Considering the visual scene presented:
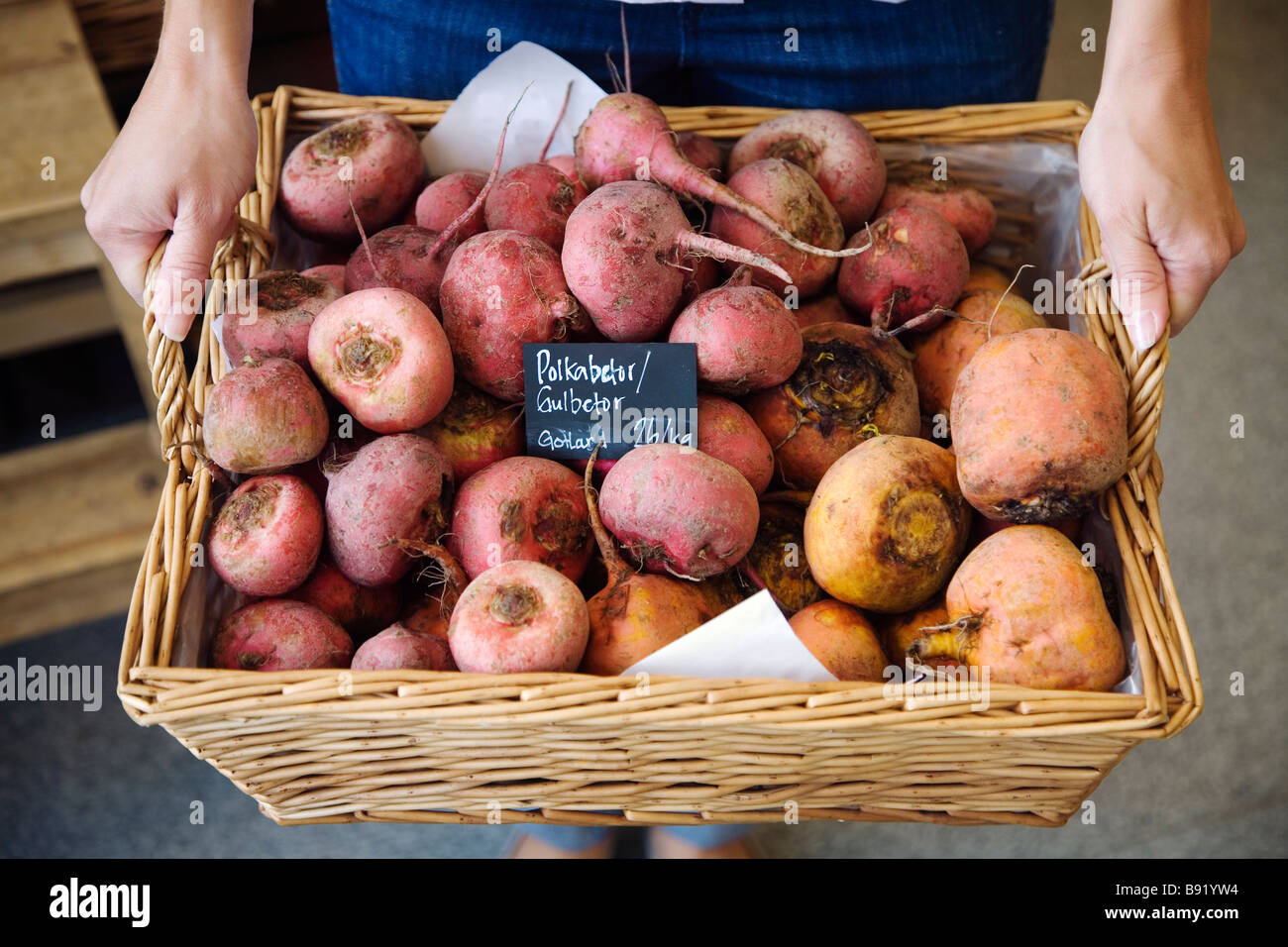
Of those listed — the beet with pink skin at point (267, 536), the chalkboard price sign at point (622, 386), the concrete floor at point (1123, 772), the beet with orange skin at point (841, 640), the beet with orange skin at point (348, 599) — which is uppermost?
the chalkboard price sign at point (622, 386)

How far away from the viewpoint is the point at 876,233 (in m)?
1.53

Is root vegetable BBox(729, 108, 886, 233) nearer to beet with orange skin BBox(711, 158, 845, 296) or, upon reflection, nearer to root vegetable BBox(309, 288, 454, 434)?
beet with orange skin BBox(711, 158, 845, 296)

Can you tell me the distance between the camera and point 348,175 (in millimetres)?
1576

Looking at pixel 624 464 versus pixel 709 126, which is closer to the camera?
pixel 624 464

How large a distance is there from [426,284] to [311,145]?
1.22 ft

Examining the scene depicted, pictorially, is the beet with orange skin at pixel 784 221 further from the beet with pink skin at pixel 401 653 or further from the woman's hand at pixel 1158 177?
the beet with pink skin at pixel 401 653

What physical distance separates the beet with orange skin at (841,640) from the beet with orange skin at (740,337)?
32cm

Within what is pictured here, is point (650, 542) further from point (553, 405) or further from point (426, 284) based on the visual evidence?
point (426, 284)

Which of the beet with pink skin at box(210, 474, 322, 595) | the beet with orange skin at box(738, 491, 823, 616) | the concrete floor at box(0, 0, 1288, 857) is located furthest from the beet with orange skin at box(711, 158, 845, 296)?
the concrete floor at box(0, 0, 1288, 857)

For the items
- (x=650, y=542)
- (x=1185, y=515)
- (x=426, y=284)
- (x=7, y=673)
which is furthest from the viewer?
(x=1185, y=515)

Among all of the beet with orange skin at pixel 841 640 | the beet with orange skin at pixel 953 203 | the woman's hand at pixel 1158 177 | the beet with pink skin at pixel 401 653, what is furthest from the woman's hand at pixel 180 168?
the woman's hand at pixel 1158 177

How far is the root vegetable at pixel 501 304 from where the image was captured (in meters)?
1.34

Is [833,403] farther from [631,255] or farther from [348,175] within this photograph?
[348,175]
